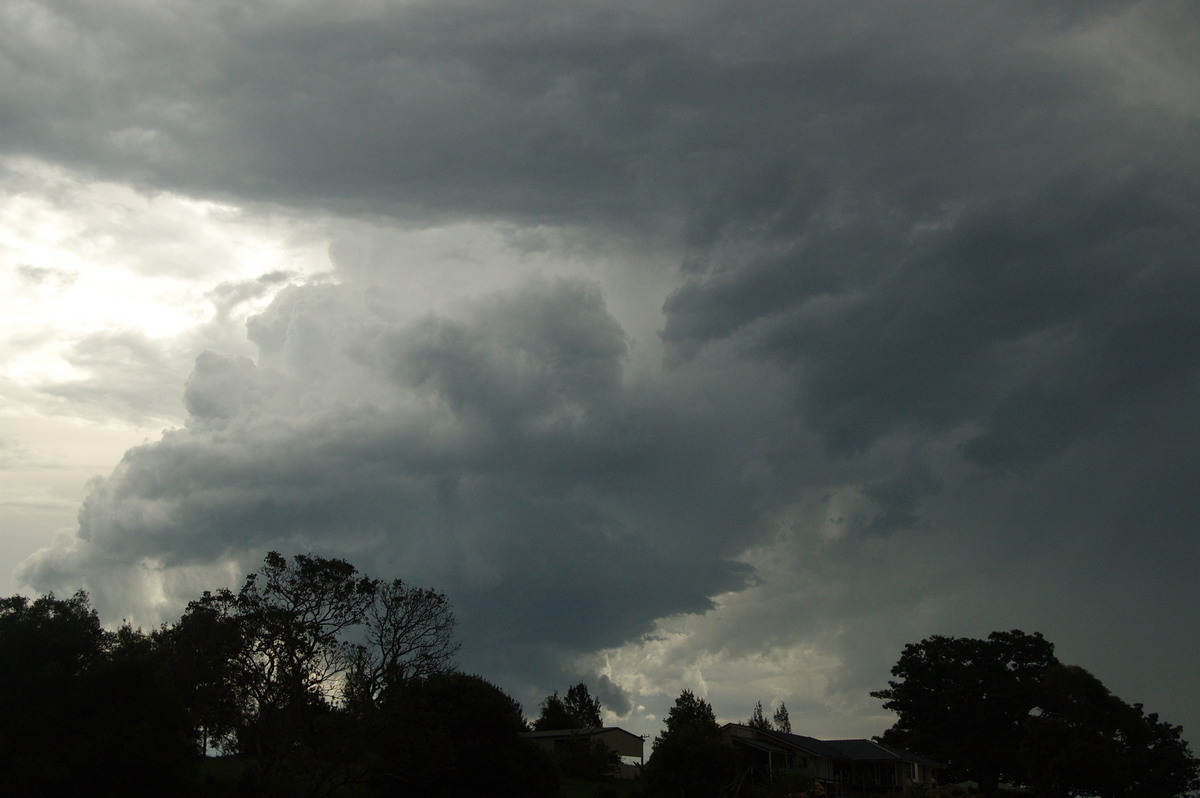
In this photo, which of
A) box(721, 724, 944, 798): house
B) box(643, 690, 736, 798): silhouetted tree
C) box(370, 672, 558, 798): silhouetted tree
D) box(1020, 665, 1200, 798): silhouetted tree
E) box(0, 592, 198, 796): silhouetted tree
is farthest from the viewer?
box(721, 724, 944, 798): house

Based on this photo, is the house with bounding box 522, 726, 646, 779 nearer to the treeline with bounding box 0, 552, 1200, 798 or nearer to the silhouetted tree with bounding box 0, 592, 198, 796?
the treeline with bounding box 0, 552, 1200, 798

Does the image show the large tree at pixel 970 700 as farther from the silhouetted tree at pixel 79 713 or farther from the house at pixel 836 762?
the silhouetted tree at pixel 79 713

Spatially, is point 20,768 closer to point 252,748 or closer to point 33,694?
point 33,694

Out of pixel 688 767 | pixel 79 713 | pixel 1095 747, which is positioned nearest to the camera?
pixel 79 713

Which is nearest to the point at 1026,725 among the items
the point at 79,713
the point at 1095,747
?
the point at 1095,747

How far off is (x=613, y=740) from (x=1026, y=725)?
40.7 metres

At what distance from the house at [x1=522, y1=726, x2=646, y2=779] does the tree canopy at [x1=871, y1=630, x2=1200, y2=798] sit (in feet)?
89.1

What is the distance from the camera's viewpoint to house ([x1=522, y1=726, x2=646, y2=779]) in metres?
94.1

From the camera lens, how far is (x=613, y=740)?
101188 mm

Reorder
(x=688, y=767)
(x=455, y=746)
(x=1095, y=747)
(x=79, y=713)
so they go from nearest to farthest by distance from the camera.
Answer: (x=79, y=713) → (x=455, y=746) → (x=688, y=767) → (x=1095, y=747)

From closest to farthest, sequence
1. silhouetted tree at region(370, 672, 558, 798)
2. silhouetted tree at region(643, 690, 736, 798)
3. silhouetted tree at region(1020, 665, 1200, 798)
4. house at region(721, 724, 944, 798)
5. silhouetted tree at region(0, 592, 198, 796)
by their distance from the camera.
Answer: silhouetted tree at region(0, 592, 198, 796)
silhouetted tree at region(370, 672, 558, 798)
silhouetted tree at region(643, 690, 736, 798)
silhouetted tree at region(1020, 665, 1200, 798)
house at region(721, 724, 944, 798)

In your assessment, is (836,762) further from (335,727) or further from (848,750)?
(335,727)

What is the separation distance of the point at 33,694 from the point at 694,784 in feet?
111

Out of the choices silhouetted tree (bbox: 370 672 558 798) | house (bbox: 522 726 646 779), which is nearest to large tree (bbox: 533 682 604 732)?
house (bbox: 522 726 646 779)
